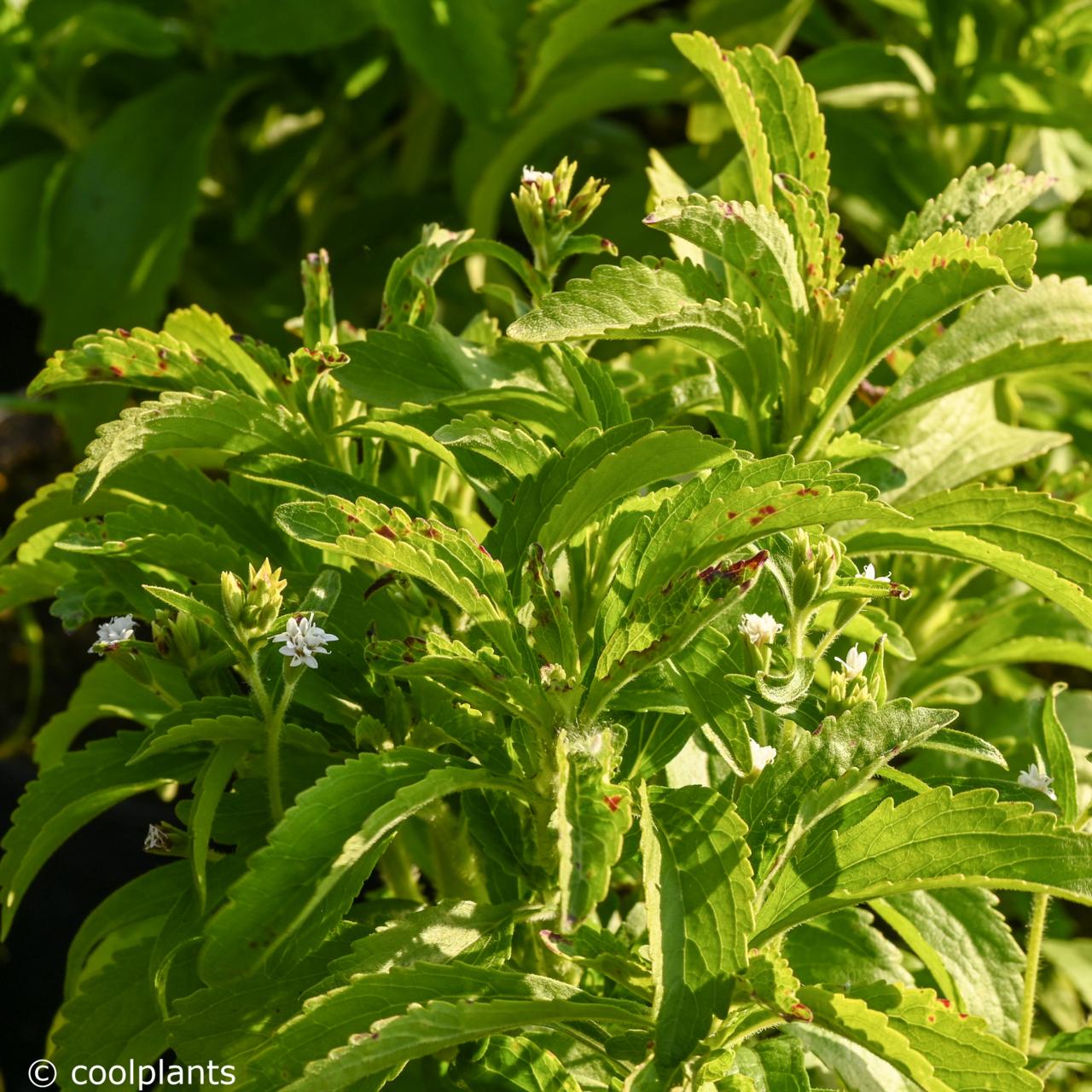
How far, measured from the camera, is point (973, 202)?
878 millimetres

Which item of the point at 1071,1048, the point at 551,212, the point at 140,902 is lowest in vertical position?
the point at 1071,1048

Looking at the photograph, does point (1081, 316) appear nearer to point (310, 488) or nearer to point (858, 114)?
point (310, 488)

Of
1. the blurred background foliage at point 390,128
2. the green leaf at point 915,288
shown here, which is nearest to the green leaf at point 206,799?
the green leaf at point 915,288

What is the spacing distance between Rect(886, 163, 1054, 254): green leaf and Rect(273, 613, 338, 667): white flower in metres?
0.45

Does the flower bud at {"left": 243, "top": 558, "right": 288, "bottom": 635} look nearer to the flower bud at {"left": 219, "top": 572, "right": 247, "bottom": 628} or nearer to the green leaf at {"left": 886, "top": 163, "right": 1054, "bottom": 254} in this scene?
the flower bud at {"left": 219, "top": 572, "right": 247, "bottom": 628}

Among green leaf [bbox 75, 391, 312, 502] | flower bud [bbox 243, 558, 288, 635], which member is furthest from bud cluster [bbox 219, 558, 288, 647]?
green leaf [bbox 75, 391, 312, 502]

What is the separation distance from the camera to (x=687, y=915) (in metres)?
0.66

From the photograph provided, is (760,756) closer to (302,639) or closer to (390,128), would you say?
(302,639)

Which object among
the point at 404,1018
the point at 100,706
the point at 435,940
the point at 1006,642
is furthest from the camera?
the point at 1006,642

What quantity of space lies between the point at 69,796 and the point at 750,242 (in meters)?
0.50

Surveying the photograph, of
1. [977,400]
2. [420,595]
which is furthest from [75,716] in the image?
[977,400]

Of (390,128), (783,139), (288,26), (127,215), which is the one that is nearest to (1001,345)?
(783,139)

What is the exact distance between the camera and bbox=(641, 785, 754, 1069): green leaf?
2.07ft

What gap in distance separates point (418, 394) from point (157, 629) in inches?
8.0
